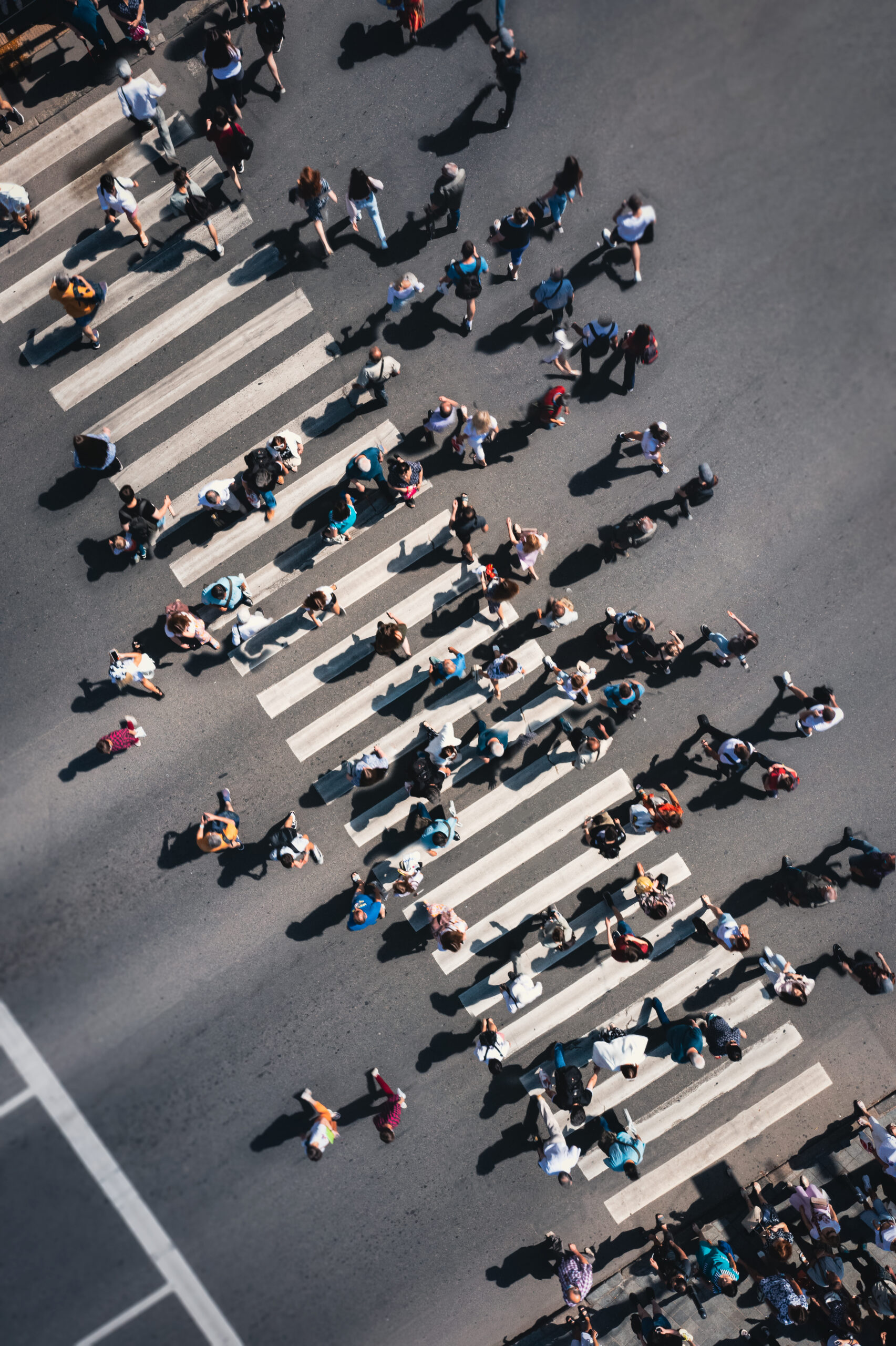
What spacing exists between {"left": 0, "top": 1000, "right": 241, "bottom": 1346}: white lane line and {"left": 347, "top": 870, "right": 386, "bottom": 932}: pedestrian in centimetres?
631

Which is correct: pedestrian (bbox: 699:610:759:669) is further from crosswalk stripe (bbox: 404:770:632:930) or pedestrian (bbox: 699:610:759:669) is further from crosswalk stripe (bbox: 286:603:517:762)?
crosswalk stripe (bbox: 286:603:517:762)

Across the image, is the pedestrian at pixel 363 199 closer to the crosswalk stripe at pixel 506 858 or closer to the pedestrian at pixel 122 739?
the pedestrian at pixel 122 739

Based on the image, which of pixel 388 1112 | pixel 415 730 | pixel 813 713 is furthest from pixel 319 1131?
pixel 813 713

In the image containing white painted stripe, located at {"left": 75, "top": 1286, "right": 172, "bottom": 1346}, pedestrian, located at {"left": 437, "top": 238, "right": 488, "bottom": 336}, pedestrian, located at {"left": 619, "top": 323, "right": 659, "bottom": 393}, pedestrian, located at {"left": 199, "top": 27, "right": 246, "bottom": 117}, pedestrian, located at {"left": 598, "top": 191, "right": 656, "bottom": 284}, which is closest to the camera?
→ pedestrian, located at {"left": 199, "top": 27, "right": 246, "bottom": 117}

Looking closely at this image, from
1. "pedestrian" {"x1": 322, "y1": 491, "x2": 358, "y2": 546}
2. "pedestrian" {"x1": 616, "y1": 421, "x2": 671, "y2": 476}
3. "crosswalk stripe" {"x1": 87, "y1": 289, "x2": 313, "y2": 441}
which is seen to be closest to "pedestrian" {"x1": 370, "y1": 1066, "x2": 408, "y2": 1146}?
"pedestrian" {"x1": 322, "y1": 491, "x2": 358, "y2": 546}

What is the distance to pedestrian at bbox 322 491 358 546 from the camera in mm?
14602

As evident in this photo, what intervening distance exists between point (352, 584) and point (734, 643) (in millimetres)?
7201

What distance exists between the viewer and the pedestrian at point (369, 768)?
47.9 feet

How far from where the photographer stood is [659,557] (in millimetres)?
15383

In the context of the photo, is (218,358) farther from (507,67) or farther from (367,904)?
(367,904)

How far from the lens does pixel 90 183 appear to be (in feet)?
49.5

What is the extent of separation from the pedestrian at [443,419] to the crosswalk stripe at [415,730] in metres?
4.42

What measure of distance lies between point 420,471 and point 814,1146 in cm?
1501

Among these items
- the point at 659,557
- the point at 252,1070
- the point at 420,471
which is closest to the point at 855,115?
the point at 659,557
